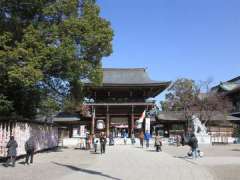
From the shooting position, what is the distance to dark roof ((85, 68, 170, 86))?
177ft

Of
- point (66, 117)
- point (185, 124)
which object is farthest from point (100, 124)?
point (185, 124)

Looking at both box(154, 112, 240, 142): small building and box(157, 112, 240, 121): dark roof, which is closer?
box(154, 112, 240, 142): small building

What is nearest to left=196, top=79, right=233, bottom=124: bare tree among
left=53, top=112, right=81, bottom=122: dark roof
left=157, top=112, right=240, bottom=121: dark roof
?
left=157, top=112, right=240, bottom=121: dark roof

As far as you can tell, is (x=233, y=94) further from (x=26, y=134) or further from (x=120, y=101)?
(x=26, y=134)

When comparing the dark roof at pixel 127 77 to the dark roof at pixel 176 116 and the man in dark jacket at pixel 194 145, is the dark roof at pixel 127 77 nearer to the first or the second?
the dark roof at pixel 176 116

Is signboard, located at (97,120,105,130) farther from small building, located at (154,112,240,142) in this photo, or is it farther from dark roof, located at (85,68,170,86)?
small building, located at (154,112,240,142)

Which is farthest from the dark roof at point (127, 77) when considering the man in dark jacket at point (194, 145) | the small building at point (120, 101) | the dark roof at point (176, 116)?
the man in dark jacket at point (194, 145)

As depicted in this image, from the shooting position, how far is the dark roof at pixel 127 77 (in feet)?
177

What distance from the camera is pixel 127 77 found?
196 ft

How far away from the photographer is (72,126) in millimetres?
56656

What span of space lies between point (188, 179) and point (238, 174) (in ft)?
8.78

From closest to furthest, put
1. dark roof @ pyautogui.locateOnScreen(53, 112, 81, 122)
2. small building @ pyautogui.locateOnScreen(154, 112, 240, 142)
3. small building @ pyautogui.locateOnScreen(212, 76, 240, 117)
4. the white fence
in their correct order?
the white fence < dark roof @ pyautogui.locateOnScreen(53, 112, 81, 122) < small building @ pyautogui.locateOnScreen(154, 112, 240, 142) < small building @ pyautogui.locateOnScreen(212, 76, 240, 117)

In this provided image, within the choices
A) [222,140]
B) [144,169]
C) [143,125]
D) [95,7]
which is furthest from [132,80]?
[144,169]

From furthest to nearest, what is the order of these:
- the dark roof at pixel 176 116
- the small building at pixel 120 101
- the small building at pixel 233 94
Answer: the small building at pixel 233 94
the dark roof at pixel 176 116
the small building at pixel 120 101
